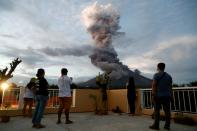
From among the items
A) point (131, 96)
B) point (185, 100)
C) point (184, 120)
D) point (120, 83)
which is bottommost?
point (184, 120)

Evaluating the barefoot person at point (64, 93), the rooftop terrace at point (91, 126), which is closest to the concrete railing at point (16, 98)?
the rooftop terrace at point (91, 126)

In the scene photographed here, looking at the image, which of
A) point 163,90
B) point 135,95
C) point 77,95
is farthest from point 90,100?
point 163,90

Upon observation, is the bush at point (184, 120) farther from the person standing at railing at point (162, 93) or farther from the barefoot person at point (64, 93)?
the barefoot person at point (64, 93)

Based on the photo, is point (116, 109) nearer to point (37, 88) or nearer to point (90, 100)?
point (90, 100)

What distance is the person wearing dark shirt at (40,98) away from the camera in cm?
523

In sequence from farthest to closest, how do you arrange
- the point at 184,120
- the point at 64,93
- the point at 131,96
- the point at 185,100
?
the point at 131,96 → the point at 185,100 → the point at 184,120 → the point at 64,93

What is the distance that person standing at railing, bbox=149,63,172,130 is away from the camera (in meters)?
4.98

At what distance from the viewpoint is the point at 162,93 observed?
5.00 meters

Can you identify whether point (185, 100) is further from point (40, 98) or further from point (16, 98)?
point (16, 98)

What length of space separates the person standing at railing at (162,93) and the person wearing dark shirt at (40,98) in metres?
2.89

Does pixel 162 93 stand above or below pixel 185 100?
above

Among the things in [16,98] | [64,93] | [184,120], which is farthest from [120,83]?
[64,93]

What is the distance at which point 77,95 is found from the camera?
9.67 m

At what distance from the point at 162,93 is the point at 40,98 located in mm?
3144
